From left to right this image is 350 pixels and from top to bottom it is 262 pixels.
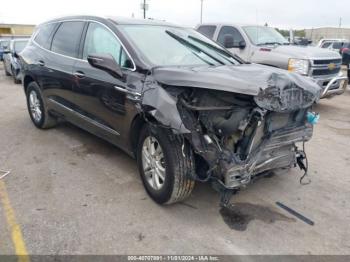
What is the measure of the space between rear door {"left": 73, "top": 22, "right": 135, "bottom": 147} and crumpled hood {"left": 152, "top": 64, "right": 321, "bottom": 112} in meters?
0.56

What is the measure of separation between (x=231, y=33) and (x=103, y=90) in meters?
5.49

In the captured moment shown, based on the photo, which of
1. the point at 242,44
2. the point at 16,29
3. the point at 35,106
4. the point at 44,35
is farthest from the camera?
the point at 16,29

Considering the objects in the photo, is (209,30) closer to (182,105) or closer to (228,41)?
(228,41)

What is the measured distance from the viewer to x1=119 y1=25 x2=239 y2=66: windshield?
3.72m

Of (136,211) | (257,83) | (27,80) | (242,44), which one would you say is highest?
(257,83)

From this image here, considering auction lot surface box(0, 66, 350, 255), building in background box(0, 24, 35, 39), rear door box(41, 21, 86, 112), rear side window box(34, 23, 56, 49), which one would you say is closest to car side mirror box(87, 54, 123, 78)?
rear door box(41, 21, 86, 112)

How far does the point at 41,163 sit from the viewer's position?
181 inches

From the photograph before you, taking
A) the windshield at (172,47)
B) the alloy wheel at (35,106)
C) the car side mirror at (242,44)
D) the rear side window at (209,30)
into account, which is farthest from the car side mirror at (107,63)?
the rear side window at (209,30)

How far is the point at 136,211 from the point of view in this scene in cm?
342

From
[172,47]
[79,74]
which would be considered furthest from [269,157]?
[79,74]

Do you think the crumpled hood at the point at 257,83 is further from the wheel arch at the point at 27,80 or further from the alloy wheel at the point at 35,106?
the wheel arch at the point at 27,80

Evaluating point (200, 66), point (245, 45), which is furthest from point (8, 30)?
point (200, 66)

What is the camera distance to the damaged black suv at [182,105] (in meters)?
2.98

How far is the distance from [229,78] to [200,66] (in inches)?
31.5
